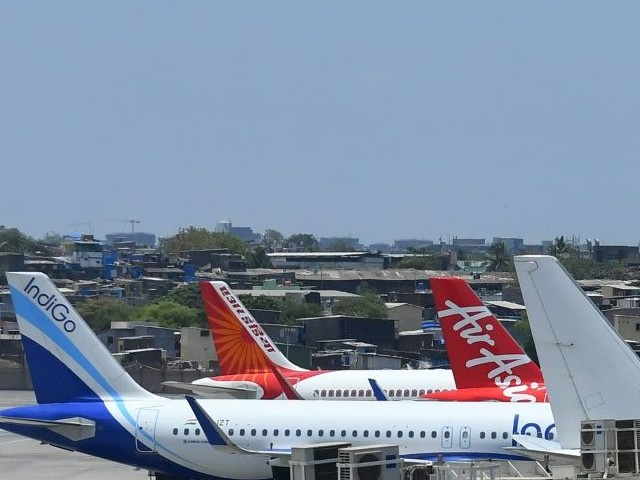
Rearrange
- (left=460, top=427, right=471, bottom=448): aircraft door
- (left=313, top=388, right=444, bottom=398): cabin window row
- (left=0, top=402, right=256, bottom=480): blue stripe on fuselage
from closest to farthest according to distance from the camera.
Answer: (left=460, top=427, right=471, bottom=448): aircraft door, (left=0, top=402, right=256, bottom=480): blue stripe on fuselage, (left=313, top=388, right=444, bottom=398): cabin window row

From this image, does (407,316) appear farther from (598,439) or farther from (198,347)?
(598,439)

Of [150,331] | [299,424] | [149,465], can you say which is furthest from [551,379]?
[150,331]

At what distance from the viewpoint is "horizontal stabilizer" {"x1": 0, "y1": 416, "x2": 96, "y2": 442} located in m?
43.0

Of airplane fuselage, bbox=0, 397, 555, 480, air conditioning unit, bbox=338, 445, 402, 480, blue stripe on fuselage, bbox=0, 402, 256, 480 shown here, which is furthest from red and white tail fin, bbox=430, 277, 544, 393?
air conditioning unit, bbox=338, 445, 402, 480

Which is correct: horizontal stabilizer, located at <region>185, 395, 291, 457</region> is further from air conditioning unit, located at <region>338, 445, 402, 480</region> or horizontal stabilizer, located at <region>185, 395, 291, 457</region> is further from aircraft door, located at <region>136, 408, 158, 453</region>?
air conditioning unit, located at <region>338, 445, 402, 480</region>

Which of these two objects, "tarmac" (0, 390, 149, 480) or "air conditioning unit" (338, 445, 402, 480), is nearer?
"air conditioning unit" (338, 445, 402, 480)

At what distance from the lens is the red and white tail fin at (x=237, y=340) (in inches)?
2414

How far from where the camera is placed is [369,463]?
28.3 m

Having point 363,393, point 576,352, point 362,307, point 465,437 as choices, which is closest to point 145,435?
point 465,437

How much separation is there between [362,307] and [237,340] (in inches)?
3730

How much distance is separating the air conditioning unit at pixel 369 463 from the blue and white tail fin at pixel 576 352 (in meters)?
4.12

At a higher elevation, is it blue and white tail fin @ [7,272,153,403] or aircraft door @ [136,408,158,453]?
blue and white tail fin @ [7,272,153,403]

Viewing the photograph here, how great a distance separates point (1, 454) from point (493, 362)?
70.6 ft

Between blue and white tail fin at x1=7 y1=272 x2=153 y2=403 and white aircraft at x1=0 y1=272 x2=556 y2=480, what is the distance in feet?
0.10
